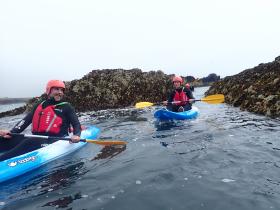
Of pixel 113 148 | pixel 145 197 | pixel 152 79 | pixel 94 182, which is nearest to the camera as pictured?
pixel 145 197

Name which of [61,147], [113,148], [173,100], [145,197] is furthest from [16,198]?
[173,100]

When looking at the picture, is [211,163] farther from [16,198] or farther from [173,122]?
[173,122]

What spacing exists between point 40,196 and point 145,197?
2.13 metres

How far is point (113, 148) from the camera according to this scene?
10.5 metres

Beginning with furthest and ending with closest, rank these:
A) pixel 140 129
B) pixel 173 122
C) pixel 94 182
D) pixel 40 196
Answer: pixel 173 122
pixel 140 129
pixel 94 182
pixel 40 196

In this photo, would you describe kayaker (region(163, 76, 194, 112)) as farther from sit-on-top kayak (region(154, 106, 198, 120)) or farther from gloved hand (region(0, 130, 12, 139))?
gloved hand (region(0, 130, 12, 139))

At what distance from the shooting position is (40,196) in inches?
254

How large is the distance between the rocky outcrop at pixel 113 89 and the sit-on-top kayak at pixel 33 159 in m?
21.3

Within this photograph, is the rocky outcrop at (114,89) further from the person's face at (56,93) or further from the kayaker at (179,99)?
the person's face at (56,93)

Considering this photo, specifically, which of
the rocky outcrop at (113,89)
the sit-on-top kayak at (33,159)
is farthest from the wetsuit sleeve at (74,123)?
the rocky outcrop at (113,89)

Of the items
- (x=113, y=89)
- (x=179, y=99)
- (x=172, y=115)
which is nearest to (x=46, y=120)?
(x=172, y=115)

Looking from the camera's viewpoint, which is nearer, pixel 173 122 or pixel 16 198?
pixel 16 198

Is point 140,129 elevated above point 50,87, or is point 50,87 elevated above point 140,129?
point 50,87

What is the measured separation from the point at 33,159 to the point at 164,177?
3.65 meters
